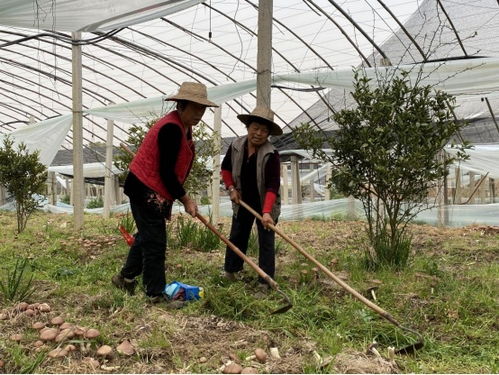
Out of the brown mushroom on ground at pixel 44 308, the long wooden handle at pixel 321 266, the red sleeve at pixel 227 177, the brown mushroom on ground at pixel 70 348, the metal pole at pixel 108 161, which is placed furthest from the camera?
the metal pole at pixel 108 161

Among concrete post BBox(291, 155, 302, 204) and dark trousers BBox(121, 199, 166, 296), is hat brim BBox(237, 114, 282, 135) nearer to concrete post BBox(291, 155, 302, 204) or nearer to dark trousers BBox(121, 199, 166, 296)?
dark trousers BBox(121, 199, 166, 296)

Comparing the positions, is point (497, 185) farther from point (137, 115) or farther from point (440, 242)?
point (137, 115)

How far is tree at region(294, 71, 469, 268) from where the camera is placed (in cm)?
384

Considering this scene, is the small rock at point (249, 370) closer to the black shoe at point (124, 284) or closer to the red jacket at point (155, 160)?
the red jacket at point (155, 160)

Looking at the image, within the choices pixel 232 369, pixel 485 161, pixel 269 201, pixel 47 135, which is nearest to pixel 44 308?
pixel 232 369

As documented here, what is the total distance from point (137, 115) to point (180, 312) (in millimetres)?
5677

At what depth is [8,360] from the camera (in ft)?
7.29

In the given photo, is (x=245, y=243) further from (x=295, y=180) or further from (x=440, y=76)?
(x=295, y=180)

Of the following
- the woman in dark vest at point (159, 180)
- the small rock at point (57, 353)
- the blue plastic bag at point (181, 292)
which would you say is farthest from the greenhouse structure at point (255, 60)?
the small rock at point (57, 353)

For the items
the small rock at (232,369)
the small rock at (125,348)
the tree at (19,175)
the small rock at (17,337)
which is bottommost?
the small rock at (232,369)

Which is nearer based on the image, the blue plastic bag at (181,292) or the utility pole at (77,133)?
the blue plastic bag at (181,292)

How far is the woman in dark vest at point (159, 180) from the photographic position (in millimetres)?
3131

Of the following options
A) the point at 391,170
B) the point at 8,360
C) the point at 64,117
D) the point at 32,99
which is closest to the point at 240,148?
the point at 391,170

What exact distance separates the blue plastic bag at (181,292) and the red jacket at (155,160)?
0.65m
